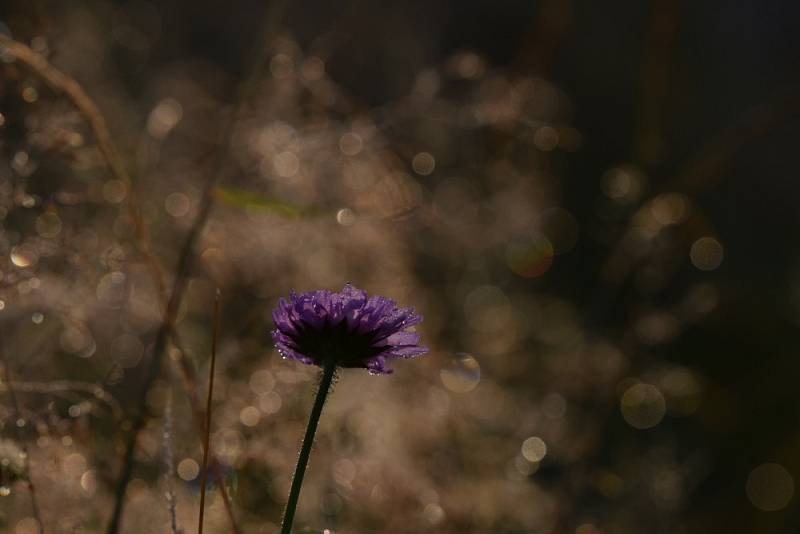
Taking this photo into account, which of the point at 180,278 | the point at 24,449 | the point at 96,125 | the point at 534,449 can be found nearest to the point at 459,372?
the point at 534,449

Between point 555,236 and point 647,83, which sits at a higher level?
point 555,236

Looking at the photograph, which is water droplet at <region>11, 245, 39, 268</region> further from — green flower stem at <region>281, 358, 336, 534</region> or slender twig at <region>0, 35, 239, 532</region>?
green flower stem at <region>281, 358, 336, 534</region>

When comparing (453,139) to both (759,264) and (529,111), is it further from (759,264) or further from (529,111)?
(759,264)

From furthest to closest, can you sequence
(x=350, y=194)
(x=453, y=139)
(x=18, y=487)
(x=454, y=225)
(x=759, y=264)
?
(x=759, y=264), (x=453, y=139), (x=454, y=225), (x=350, y=194), (x=18, y=487)

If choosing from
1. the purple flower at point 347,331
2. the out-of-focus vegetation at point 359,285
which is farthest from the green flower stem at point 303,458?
the out-of-focus vegetation at point 359,285

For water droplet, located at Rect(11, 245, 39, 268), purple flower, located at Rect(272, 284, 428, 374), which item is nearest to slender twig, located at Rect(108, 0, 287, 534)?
water droplet, located at Rect(11, 245, 39, 268)

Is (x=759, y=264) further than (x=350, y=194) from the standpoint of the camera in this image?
Yes

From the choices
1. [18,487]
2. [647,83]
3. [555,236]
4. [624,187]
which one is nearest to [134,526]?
[18,487]

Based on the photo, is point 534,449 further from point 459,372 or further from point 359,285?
point 359,285
